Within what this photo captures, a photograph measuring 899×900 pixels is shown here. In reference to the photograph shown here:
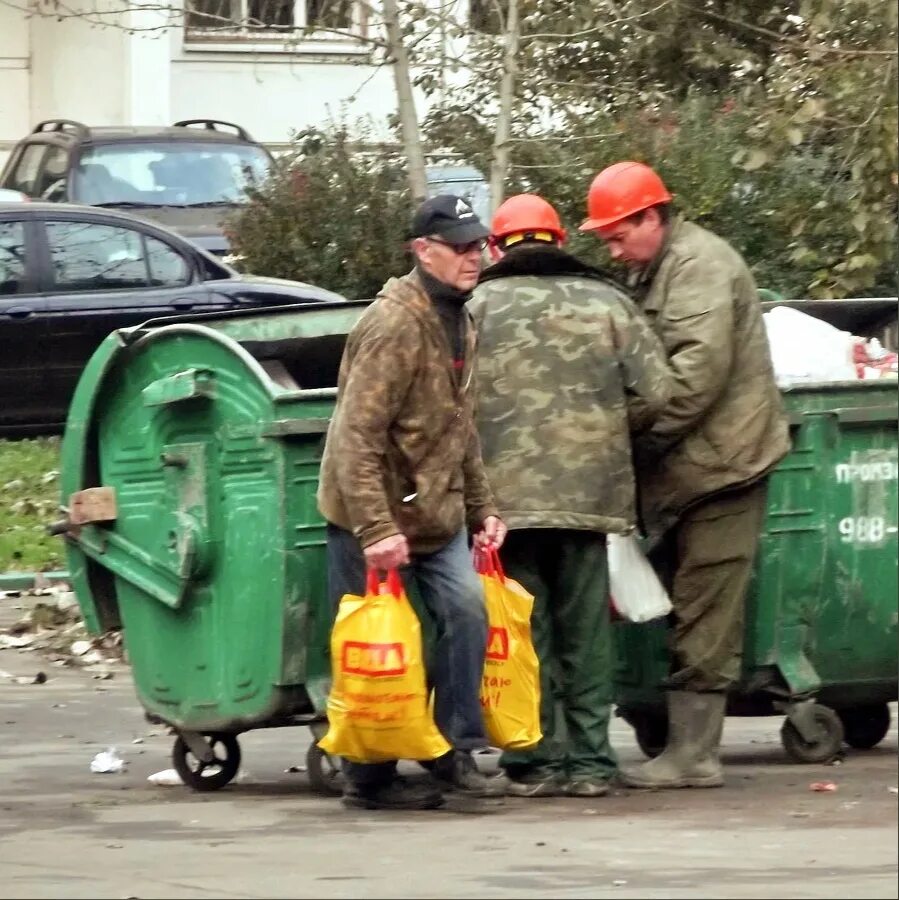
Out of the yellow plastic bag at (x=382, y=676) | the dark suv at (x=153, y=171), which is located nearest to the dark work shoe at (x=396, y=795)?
the yellow plastic bag at (x=382, y=676)

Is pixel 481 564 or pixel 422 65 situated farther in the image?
pixel 422 65

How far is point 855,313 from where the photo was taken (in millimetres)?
9008

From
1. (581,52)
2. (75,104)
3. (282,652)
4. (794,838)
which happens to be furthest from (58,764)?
(75,104)

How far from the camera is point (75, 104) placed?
84.8 ft

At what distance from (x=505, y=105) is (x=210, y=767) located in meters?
5.71

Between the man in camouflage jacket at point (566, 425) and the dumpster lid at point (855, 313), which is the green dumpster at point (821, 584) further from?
the dumpster lid at point (855, 313)

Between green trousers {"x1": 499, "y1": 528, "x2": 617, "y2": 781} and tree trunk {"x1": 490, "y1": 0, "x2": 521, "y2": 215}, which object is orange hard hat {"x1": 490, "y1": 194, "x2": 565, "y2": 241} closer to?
green trousers {"x1": 499, "y1": 528, "x2": 617, "y2": 781}

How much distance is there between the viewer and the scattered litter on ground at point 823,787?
7293 millimetres

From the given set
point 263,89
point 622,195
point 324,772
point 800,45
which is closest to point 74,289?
point 800,45

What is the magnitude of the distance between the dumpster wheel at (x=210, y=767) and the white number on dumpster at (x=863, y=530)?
6.45 ft

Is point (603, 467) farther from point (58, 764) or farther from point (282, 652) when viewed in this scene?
point (58, 764)

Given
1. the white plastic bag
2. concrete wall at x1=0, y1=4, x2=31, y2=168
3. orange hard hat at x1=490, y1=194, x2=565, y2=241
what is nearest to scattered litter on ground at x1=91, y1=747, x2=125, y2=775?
the white plastic bag

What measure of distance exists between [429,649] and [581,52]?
9288 millimetres

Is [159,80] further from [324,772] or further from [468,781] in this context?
[468,781]
